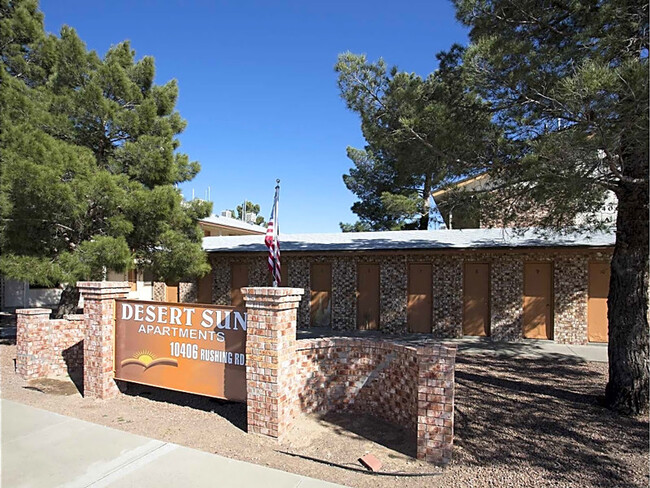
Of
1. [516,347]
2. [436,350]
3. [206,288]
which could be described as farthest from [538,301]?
[206,288]

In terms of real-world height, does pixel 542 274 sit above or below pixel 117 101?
below

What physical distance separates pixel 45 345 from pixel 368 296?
8.80 m

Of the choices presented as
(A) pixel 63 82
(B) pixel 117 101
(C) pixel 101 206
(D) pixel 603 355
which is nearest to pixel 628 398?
(D) pixel 603 355

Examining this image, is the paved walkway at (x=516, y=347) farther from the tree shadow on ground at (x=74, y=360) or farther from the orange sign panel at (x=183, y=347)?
the orange sign panel at (x=183, y=347)

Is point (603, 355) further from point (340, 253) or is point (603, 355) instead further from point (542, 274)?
point (340, 253)

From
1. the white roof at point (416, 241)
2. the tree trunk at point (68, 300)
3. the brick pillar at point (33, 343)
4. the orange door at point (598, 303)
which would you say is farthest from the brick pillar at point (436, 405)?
the orange door at point (598, 303)

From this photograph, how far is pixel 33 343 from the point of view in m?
6.98

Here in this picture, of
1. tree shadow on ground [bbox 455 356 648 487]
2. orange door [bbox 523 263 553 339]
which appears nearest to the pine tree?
tree shadow on ground [bbox 455 356 648 487]

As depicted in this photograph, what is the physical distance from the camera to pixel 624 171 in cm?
560

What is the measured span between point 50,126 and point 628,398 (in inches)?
483

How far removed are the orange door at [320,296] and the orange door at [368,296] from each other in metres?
1.03

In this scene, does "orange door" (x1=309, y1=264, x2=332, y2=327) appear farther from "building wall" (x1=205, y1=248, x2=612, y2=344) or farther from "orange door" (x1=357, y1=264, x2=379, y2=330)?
"orange door" (x1=357, y1=264, x2=379, y2=330)

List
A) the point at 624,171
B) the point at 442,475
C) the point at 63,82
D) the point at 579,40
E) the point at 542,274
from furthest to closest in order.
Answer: the point at 542,274
the point at 63,82
the point at 624,171
the point at 579,40
the point at 442,475

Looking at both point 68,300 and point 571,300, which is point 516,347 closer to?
point 571,300
